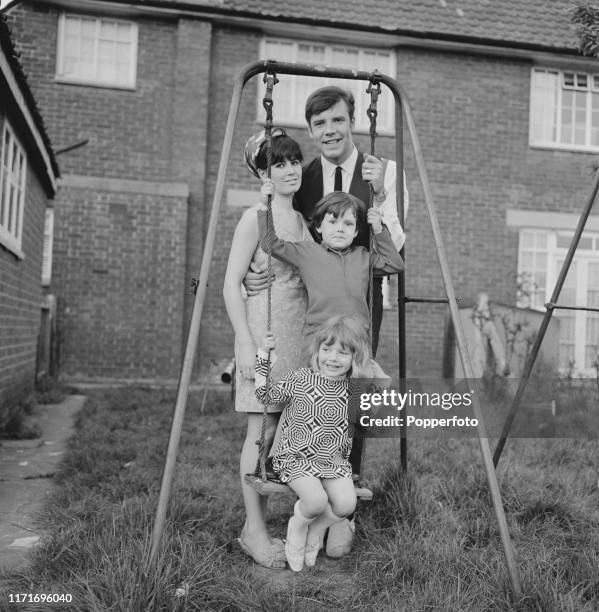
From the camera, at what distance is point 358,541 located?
3205 mm

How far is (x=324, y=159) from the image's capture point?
11.0 ft

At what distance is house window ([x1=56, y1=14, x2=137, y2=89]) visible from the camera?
10422mm

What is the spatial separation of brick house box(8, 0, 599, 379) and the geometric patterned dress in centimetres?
751

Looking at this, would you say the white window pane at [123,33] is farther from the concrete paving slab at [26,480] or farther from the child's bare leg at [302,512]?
the child's bare leg at [302,512]

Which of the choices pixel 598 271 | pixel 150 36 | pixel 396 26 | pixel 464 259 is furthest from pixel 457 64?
pixel 150 36

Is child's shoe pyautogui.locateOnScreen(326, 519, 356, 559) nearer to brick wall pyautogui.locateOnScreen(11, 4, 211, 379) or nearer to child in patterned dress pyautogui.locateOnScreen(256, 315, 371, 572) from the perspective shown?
child in patterned dress pyautogui.locateOnScreen(256, 315, 371, 572)

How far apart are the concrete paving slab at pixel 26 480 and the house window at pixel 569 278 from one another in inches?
310

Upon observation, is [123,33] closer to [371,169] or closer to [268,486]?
[371,169]

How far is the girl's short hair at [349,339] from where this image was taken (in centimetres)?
280

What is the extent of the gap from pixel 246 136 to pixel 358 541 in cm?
851

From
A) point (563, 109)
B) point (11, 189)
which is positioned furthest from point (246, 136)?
point (563, 109)

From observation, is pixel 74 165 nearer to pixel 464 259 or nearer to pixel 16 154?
pixel 16 154

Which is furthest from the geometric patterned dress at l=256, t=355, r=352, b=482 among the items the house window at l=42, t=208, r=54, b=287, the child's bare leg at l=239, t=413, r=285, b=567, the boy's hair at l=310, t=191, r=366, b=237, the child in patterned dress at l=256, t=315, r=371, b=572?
the house window at l=42, t=208, r=54, b=287

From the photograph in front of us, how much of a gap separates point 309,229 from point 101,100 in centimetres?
839
